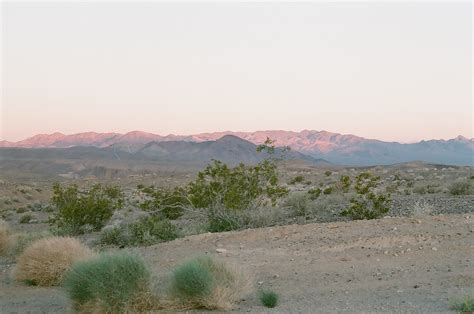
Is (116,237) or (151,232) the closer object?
(151,232)

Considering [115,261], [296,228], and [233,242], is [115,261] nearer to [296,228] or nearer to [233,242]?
[233,242]

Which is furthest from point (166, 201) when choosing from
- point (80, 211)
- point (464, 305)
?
point (464, 305)

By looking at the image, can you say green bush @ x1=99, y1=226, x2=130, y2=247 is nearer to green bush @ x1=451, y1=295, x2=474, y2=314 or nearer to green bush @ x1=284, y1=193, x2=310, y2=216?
green bush @ x1=284, y1=193, x2=310, y2=216

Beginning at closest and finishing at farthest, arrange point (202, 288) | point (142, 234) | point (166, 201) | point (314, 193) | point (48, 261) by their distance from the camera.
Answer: point (202, 288)
point (48, 261)
point (142, 234)
point (166, 201)
point (314, 193)

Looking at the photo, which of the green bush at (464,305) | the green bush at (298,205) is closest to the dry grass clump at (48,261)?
the green bush at (464,305)

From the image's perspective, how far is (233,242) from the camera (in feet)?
49.0

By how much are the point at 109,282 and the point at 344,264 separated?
16.4ft

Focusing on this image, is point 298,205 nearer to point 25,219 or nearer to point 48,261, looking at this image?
point 48,261

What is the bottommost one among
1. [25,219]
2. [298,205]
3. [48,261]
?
[25,219]

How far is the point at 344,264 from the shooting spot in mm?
11867

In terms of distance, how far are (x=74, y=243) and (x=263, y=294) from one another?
200 inches

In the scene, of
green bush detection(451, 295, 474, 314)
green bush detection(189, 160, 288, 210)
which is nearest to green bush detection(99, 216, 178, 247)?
green bush detection(189, 160, 288, 210)

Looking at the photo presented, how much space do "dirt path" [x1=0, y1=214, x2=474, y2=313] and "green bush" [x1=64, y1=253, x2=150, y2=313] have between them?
1.11 m

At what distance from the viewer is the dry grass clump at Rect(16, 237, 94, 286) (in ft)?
40.3
